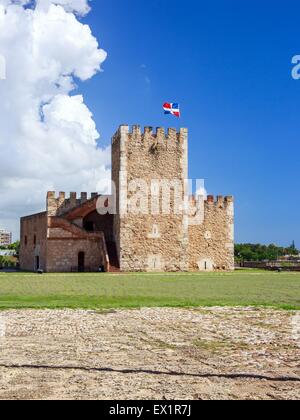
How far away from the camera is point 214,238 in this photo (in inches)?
1594

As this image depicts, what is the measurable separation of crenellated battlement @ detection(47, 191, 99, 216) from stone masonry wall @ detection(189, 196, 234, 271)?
8.31 metres

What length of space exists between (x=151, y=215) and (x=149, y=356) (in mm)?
30654

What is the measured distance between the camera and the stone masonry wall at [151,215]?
122 ft

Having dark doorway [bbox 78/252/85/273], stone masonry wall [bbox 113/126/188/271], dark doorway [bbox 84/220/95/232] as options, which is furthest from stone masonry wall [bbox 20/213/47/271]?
stone masonry wall [bbox 113/126/188/271]

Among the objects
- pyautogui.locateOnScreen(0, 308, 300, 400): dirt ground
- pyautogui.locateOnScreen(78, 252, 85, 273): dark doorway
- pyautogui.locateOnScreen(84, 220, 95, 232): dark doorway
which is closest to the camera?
pyautogui.locateOnScreen(0, 308, 300, 400): dirt ground

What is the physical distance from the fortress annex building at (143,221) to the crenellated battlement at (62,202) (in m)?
0.08

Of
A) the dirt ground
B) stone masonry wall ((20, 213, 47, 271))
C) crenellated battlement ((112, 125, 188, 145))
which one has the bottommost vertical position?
the dirt ground

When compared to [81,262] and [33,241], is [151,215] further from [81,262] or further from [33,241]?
[33,241]

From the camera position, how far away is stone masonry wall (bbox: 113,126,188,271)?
122 feet

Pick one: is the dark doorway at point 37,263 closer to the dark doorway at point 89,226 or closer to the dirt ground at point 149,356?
the dark doorway at point 89,226

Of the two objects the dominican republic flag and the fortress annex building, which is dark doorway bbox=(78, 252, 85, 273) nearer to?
the fortress annex building

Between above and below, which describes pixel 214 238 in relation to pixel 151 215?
below

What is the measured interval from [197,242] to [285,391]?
113ft

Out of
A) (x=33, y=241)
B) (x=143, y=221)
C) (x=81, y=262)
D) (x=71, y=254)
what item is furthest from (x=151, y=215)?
(x=33, y=241)
